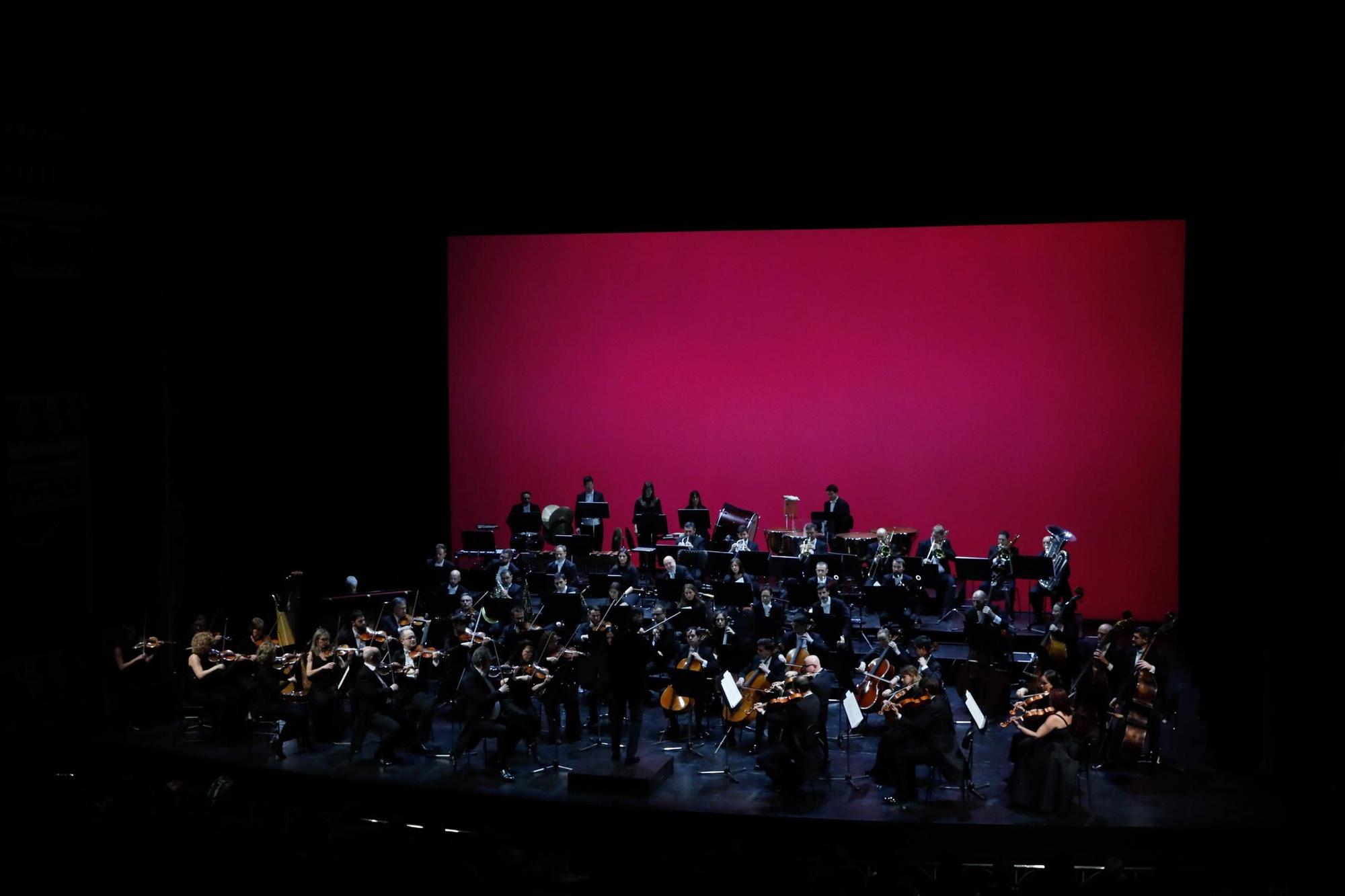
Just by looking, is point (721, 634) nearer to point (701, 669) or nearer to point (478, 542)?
point (701, 669)

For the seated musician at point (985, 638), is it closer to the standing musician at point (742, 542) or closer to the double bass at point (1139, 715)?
the double bass at point (1139, 715)

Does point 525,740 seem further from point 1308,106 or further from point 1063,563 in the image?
point 1308,106

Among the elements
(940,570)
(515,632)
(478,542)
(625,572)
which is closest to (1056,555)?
(940,570)

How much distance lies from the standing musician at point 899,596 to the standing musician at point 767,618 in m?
1.06

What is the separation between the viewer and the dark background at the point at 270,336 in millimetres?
11469

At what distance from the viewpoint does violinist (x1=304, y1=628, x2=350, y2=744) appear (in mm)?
11500

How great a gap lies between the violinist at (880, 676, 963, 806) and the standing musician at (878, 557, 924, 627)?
2.40 m

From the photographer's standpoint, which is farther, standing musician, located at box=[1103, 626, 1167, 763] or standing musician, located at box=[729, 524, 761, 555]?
standing musician, located at box=[729, 524, 761, 555]

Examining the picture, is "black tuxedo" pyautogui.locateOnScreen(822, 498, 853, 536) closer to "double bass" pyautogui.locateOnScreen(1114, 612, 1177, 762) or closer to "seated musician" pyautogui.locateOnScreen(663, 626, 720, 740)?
"seated musician" pyautogui.locateOnScreen(663, 626, 720, 740)

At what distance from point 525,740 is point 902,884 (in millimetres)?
5602

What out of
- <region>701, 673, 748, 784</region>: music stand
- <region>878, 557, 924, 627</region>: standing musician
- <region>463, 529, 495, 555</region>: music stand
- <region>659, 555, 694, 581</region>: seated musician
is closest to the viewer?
<region>701, 673, 748, 784</region>: music stand

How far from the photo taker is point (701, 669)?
11094 mm

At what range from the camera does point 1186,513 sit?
1366cm

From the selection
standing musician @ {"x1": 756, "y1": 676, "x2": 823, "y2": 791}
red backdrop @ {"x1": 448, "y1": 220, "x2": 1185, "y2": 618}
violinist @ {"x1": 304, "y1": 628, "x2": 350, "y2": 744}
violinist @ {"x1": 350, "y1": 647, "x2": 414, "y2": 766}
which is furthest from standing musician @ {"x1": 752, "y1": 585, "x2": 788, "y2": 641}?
red backdrop @ {"x1": 448, "y1": 220, "x2": 1185, "y2": 618}
